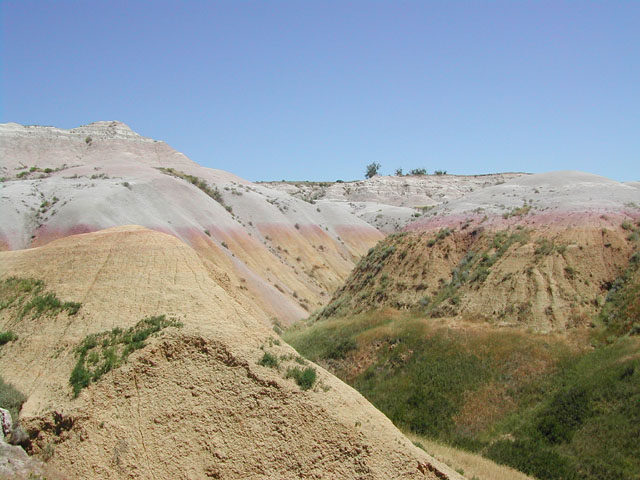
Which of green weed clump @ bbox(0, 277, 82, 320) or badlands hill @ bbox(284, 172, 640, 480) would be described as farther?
badlands hill @ bbox(284, 172, 640, 480)

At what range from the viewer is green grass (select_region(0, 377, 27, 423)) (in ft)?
36.0

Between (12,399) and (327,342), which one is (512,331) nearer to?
(327,342)

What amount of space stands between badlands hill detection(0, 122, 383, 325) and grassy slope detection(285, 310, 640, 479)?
27.6 feet

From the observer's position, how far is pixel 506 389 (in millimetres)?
19844

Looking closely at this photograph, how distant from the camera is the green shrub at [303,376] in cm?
1184

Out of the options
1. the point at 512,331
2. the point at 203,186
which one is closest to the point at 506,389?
the point at 512,331

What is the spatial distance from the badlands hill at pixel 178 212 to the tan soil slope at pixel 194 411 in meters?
13.2

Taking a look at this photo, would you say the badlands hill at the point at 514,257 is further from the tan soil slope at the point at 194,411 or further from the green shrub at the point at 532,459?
the tan soil slope at the point at 194,411

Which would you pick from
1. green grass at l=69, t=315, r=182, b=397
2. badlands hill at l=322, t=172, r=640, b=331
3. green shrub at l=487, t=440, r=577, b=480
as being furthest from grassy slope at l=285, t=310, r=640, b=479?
green grass at l=69, t=315, r=182, b=397

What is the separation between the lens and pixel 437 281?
28375 mm

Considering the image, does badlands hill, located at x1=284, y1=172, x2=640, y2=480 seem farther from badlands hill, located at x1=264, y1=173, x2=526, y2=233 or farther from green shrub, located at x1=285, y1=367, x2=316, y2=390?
badlands hill, located at x1=264, y1=173, x2=526, y2=233

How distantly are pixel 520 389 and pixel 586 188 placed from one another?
17.2 m

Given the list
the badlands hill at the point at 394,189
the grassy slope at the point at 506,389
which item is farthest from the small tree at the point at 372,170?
the grassy slope at the point at 506,389

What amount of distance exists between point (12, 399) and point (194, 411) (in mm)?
3736
